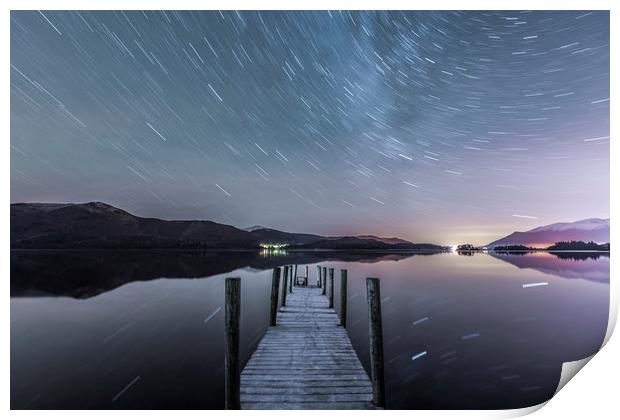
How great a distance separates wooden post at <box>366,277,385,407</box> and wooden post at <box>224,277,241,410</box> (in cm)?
144

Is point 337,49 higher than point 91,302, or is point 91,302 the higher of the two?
point 337,49

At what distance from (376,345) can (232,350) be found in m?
1.66

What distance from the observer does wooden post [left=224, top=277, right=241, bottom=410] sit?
369cm

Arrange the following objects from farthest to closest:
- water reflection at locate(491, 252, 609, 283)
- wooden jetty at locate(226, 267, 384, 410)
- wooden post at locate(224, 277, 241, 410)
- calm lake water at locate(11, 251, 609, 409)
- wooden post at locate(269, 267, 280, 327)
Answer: water reflection at locate(491, 252, 609, 283), wooden post at locate(269, 267, 280, 327), calm lake water at locate(11, 251, 609, 409), wooden jetty at locate(226, 267, 384, 410), wooden post at locate(224, 277, 241, 410)

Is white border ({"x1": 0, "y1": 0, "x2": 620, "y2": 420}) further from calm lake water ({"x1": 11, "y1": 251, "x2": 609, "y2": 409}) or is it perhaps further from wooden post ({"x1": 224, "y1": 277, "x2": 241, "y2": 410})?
wooden post ({"x1": 224, "y1": 277, "x2": 241, "y2": 410})

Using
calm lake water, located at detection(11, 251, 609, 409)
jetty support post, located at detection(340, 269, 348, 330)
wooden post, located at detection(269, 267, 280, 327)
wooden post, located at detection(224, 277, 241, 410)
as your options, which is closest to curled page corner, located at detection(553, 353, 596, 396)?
calm lake water, located at detection(11, 251, 609, 409)

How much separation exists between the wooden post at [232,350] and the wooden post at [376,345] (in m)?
1.44

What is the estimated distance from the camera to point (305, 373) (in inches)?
176

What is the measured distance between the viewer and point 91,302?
1694cm
